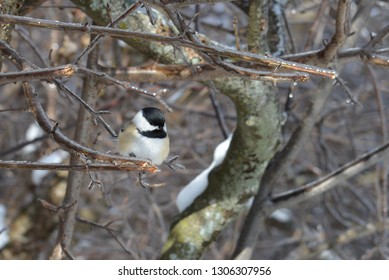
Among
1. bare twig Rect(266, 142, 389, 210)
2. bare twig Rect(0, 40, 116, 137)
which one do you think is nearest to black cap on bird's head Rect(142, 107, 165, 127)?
bare twig Rect(0, 40, 116, 137)

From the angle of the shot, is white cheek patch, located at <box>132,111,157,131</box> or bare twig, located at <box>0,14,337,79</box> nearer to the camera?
bare twig, located at <box>0,14,337,79</box>

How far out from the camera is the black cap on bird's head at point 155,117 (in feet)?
8.59

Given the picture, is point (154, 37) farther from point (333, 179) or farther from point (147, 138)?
point (333, 179)

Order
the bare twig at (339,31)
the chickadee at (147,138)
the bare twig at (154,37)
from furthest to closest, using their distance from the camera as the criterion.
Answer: the chickadee at (147,138), the bare twig at (339,31), the bare twig at (154,37)

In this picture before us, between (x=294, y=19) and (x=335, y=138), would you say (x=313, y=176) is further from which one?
(x=294, y=19)

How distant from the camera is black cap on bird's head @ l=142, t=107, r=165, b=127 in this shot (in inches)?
103

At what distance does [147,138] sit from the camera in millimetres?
2627

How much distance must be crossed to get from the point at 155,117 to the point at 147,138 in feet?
0.32

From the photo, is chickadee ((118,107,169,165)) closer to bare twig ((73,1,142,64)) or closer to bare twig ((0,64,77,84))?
bare twig ((73,1,142,64))

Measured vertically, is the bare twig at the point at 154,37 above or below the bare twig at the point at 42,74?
above

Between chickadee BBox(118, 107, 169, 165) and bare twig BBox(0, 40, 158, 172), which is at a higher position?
chickadee BBox(118, 107, 169, 165)

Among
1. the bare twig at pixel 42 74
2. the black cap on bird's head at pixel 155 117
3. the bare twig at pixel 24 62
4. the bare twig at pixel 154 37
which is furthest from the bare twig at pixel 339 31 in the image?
the bare twig at pixel 42 74

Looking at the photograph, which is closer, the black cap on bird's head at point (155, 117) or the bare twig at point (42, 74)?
the bare twig at point (42, 74)

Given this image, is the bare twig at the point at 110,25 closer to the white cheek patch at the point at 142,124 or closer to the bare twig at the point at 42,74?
the bare twig at the point at 42,74
